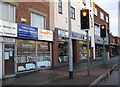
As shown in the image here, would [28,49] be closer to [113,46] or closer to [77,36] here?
[77,36]

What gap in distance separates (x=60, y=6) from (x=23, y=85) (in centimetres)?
1475

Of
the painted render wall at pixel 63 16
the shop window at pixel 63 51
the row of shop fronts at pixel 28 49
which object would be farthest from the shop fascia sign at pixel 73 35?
the shop window at pixel 63 51

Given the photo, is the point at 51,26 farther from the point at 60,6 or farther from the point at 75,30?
the point at 75,30

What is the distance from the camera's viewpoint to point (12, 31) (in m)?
16.6

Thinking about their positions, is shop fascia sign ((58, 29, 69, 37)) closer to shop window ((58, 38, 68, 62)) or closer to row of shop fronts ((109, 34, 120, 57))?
shop window ((58, 38, 68, 62))

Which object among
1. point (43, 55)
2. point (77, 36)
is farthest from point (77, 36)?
point (43, 55)

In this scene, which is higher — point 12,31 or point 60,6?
point 60,6

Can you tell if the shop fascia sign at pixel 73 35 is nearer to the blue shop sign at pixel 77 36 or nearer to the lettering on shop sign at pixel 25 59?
the blue shop sign at pixel 77 36

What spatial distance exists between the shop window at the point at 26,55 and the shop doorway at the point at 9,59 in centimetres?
84

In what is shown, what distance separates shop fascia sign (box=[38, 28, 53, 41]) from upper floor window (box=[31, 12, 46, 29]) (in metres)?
0.57

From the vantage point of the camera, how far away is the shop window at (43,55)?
2089 centimetres

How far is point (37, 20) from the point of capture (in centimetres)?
2119

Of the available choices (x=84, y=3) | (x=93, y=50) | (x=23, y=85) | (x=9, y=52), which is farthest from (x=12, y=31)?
(x=93, y=50)

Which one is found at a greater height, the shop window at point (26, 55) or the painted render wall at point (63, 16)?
the painted render wall at point (63, 16)
